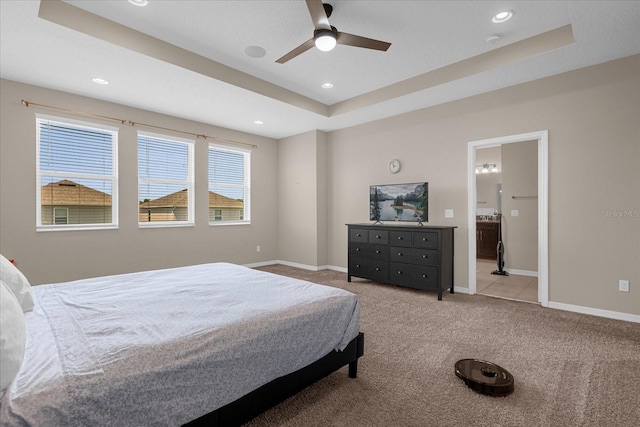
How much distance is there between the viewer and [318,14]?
7.77 feet

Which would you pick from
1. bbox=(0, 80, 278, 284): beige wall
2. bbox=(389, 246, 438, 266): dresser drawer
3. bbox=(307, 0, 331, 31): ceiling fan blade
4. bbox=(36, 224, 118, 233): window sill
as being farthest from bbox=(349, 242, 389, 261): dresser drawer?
bbox=(36, 224, 118, 233): window sill

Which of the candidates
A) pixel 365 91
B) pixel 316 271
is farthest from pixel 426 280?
pixel 365 91

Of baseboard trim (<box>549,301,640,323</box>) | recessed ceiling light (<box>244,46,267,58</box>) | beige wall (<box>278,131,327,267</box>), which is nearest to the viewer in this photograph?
baseboard trim (<box>549,301,640,323</box>)

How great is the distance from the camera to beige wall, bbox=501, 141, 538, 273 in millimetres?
5629

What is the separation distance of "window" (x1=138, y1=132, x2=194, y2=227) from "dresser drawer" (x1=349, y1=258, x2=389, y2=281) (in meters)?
2.89

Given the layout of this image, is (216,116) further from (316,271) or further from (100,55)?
(316,271)

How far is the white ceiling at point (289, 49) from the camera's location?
268 cm

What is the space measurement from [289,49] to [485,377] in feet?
11.5

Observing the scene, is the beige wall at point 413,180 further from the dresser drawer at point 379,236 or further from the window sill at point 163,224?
the dresser drawer at point 379,236

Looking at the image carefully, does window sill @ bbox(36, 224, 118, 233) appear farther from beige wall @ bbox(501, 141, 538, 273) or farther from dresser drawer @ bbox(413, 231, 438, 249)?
beige wall @ bbox(501, 141, 538, 273)

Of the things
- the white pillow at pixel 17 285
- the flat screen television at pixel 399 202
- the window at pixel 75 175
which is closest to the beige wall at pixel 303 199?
the flat screen television at pixel 399 202

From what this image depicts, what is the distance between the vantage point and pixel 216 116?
510 cm

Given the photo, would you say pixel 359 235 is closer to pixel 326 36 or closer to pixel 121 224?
pixel 326 36

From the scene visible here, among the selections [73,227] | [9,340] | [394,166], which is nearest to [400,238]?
[394,166]
